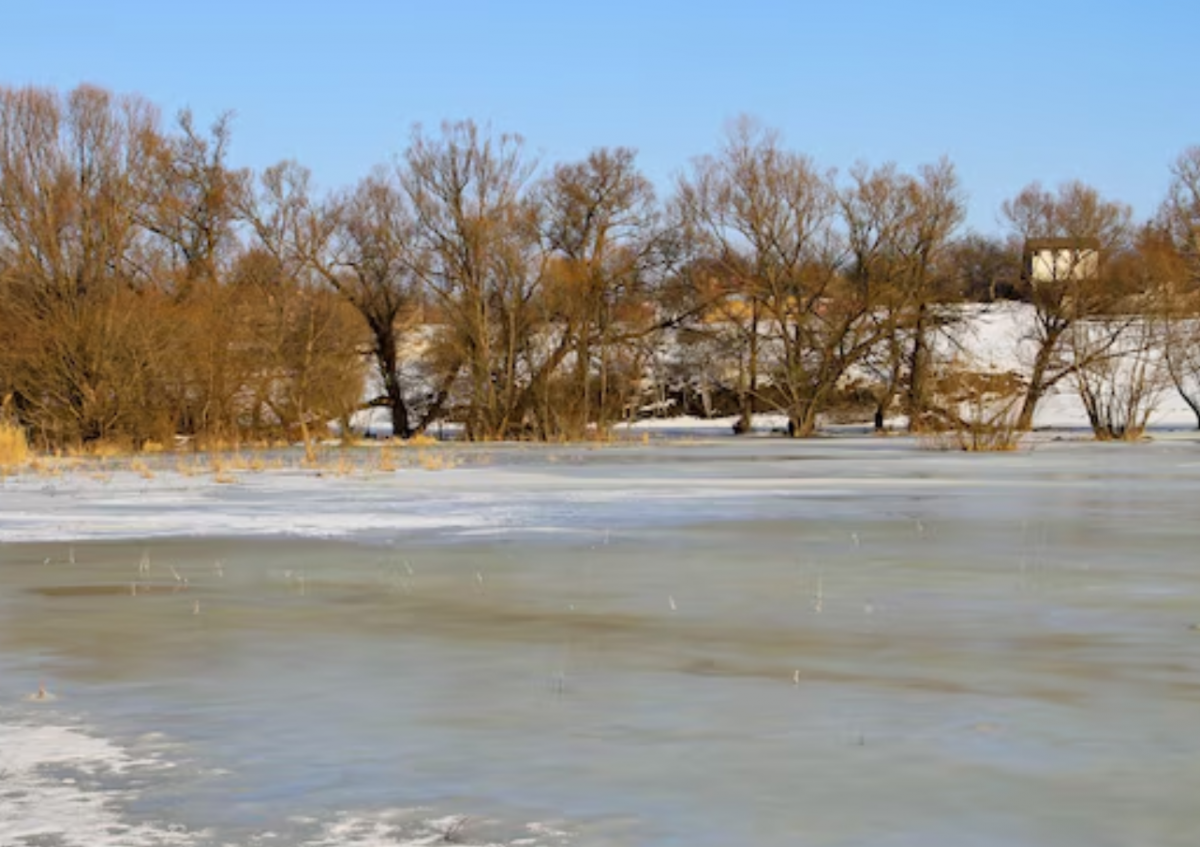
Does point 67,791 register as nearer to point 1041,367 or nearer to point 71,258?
point 71,258

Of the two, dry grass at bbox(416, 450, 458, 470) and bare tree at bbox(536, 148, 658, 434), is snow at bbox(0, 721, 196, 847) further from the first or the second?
bare tree at bbox(536, 148, 658, 434)

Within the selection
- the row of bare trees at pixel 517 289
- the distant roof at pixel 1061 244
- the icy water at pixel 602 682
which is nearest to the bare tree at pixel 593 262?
the row of bare trees at pixel 517 289

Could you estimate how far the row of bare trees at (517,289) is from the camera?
39875 millimetres

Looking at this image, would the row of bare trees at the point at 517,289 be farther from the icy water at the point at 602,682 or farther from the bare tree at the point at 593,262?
the icy water at the point at 602,682

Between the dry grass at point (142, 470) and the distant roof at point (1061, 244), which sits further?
the distant roof at point (1061, 244)

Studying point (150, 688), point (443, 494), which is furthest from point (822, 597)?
point (443, 494)

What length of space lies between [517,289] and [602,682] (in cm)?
3912

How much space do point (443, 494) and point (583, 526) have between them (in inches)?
211

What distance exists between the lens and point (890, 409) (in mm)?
49062

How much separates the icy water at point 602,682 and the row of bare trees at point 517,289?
26045 millimetres

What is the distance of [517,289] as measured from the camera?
45812mm

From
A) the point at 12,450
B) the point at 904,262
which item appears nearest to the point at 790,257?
the point at 904,262

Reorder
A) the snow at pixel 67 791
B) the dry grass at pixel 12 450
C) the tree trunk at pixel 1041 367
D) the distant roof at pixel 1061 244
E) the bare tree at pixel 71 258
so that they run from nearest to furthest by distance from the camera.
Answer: the snow at pixel 67 791
the dry grass at pixel 12 450
the bare tree at pixel 71 258
the tree trunk at pixel 1041 367
the distant roof at pixel 1061 244

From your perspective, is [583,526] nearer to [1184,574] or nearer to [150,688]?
[1184,574]
